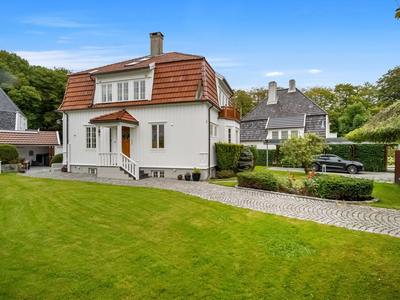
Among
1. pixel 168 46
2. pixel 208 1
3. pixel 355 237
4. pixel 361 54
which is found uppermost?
pixel 168 46

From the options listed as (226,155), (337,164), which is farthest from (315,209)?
(337,164)

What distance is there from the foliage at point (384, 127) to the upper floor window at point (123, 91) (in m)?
12.9

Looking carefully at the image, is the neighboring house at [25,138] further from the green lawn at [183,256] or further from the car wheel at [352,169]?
the car wheel at [352,169]

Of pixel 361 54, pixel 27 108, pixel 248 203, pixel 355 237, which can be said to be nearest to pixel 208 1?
pixel 361 54

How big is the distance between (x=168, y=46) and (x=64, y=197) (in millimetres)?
15178

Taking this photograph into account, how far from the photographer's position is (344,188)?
8.70 m

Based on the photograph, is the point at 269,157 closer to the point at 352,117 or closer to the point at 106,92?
the point at 106,92

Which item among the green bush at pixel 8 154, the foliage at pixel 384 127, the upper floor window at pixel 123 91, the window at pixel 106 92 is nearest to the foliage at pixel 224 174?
the foliage at pixel 384 127

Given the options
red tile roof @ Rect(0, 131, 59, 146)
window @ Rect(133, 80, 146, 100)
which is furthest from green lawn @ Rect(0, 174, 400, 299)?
red tile roof @ Rect(0, 131, 59, 146)

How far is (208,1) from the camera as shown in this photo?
1160cm

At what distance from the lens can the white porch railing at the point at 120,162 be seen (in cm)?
1323

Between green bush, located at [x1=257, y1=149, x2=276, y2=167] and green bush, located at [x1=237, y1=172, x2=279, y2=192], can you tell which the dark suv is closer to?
green bush, located at [x1=257, y1=149, x2=276, y2=167]

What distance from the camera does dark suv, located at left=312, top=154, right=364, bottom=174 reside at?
58.7 ft

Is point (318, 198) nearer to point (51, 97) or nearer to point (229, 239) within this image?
point (229, 239)
